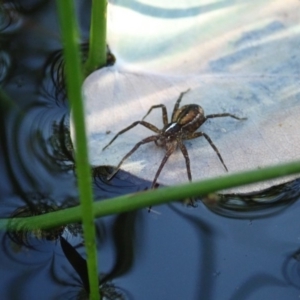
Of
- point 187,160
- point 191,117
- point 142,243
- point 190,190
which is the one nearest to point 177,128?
point 191,117

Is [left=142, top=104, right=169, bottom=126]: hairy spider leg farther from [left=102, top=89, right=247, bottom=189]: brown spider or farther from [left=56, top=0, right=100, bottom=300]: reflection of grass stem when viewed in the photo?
[left=56, top=0, right=100, bottom=300]: reflection of grass stem

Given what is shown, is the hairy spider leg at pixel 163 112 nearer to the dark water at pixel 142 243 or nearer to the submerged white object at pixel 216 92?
the submerged white object at pixel 216 92

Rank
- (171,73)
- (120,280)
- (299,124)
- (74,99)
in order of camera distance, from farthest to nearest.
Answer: (171,73)
(299,124)
(120,280)
(74,99)

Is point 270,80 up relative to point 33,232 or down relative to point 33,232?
up

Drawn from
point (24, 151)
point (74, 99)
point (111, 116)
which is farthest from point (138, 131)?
point (74, 99)

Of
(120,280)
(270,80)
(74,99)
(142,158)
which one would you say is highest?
(270,80)

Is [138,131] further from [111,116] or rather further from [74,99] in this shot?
[74,99]

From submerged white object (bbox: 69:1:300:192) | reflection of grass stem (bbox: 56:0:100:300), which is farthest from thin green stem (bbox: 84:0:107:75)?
reflection of grass stem (bbox: 56:0:100:300)
